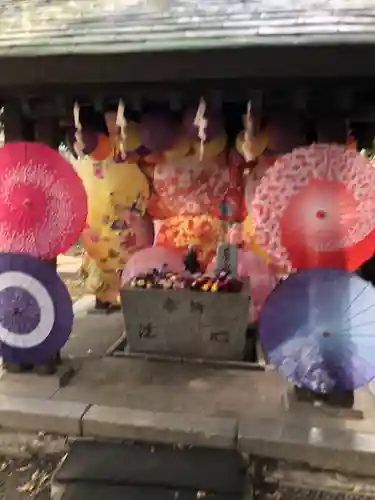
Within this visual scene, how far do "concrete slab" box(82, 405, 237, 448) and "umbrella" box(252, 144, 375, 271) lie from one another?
3.43 ft

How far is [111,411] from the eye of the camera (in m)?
3.28

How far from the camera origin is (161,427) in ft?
10.2

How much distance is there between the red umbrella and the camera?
349cm

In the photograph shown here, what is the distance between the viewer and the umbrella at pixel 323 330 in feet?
10.5

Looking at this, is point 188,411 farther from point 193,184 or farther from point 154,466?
point 193,184

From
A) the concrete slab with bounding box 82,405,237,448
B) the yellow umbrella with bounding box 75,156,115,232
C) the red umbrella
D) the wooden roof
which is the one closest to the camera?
the wooden roof

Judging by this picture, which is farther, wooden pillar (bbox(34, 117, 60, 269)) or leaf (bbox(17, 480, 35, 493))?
wooden pillar (bbox(34, 117, 60, 269))

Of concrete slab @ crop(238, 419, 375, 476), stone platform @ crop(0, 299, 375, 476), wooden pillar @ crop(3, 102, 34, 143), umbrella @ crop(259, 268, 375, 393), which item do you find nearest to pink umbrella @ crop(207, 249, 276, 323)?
stone platform @ crop(0, 299, 375, 476)

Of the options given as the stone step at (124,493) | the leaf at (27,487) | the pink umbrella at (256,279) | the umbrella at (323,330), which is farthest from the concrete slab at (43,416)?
the pink umbrella at (256,279)

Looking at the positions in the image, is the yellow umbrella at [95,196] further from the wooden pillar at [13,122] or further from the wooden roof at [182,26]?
the wooden roof at [182,26]

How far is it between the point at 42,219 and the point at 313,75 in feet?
6.08

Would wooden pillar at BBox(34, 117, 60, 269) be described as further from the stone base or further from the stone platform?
the stone base

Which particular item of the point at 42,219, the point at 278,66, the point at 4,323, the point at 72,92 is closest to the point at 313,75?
the point at 278,66

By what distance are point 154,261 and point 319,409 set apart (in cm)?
180
